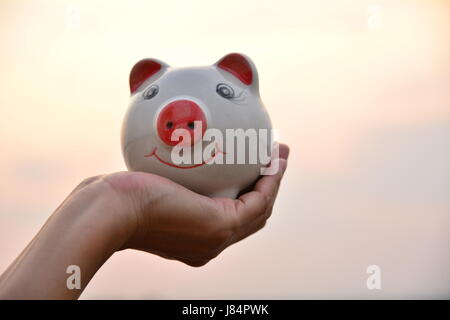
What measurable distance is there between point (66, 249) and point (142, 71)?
1935 mm

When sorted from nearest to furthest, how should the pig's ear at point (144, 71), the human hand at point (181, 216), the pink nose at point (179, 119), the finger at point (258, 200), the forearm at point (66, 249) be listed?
the forearm at point (66, 249)
the human hand at point (181, 216)
the pink nose at point (179, 119)
the finger at point (258, 200)
the pig's ear at point (144, 71)

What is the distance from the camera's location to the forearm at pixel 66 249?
257 centimetres

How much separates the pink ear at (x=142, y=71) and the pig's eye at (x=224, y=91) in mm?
633

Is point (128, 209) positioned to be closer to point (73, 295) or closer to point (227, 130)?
point (73, 295)

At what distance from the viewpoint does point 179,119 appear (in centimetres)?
358

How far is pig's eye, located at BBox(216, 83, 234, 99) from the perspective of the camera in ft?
12.6

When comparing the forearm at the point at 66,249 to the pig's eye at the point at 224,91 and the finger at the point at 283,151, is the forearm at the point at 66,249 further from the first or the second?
the finger at the point at 283,151

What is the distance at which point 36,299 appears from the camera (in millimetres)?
2564

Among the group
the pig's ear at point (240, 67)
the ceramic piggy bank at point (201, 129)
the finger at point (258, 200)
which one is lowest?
the finger at point (258, 200)

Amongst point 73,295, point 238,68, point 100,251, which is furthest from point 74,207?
point 238,68

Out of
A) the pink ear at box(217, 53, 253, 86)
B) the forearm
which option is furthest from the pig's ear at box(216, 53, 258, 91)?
the forearm

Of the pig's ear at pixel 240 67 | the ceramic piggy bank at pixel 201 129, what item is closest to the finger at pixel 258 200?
the ceramic piggy bank at pixel 201 129

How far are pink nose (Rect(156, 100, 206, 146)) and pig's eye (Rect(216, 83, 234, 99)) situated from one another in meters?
0.28

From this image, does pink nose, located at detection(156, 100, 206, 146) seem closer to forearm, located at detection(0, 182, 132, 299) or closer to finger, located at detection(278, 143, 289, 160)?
forearm, located at detection(0, 182, 132, 299)
